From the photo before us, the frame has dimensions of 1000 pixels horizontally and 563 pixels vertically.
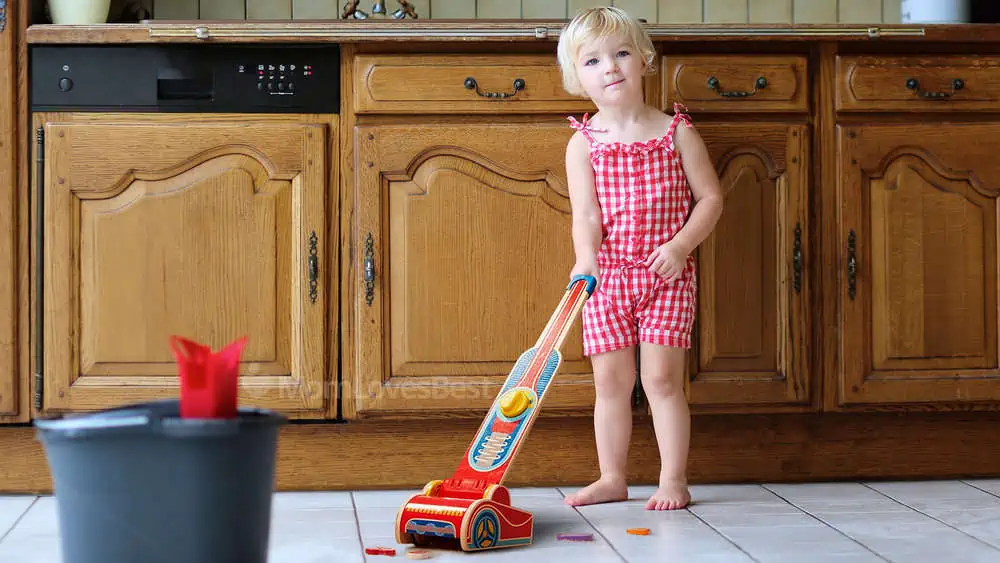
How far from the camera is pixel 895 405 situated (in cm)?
211

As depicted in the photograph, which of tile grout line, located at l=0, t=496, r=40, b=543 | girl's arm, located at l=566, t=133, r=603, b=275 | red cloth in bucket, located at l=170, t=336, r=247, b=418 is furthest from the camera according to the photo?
girl's arm, located at l=566, t=133, r=603, b=275

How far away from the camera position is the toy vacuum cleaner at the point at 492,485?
1.57 metres

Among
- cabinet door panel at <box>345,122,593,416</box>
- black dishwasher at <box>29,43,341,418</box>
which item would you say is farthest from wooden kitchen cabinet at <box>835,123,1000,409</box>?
black dishwasher at <box>29,43,341,418</box>

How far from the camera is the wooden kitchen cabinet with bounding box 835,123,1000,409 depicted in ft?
6.91

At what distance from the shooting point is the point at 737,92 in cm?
207

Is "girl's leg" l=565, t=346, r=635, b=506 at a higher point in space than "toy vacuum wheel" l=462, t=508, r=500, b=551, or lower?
higher

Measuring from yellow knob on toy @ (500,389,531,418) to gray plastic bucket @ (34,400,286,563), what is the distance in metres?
0.63

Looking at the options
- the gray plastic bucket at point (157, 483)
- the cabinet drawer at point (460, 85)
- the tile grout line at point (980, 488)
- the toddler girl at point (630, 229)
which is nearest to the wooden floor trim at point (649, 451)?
the tile grout line at point (980, 488)

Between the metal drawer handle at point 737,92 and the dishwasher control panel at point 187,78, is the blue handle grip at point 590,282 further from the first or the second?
the dishwasher control panel at point 187,78

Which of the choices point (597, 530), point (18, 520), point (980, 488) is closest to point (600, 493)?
point (597, 530)

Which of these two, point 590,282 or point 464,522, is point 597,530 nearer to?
point 464,522

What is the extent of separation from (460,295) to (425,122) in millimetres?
336

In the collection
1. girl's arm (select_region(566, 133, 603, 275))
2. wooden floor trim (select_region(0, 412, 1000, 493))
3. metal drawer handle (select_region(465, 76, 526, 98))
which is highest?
metal drawer handle (select_region(465, 76, 526, 98))

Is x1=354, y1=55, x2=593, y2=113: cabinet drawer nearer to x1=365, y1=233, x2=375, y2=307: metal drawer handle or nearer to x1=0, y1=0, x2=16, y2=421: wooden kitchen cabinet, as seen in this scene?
x1=365, y1=233, x2=375, y2=307: metal drawer handle
